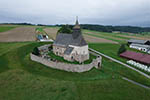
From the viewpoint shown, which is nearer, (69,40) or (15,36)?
(69,40)

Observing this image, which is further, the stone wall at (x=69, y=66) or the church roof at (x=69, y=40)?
the church roof at (x=69, y=40)

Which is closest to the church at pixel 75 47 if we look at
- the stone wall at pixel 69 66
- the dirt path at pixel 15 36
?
the stone wall at pixel 69 66

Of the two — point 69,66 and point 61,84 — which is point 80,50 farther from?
point 61,84

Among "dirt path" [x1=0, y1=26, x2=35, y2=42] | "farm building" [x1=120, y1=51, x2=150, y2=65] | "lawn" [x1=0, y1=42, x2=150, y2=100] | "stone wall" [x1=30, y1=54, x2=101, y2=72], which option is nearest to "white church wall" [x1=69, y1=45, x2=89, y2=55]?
"stone wall" [x1=30, y1=54, x2=101, y2=72]

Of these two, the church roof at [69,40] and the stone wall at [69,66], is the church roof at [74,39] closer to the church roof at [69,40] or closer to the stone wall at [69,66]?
the church roof at [69,40]

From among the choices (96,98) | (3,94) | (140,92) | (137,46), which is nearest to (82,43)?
(96,98)

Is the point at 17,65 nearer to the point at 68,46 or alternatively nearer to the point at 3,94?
the point at 3,94

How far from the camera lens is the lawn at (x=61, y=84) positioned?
1840 centimetres

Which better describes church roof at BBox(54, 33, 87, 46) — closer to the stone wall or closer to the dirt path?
the stone wall

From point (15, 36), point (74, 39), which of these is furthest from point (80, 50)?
point (15, 36)

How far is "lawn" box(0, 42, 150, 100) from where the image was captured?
18403 millimetres

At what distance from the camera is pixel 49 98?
685 inches

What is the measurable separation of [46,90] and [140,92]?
20.0m

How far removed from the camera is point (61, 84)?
69.7 feet
